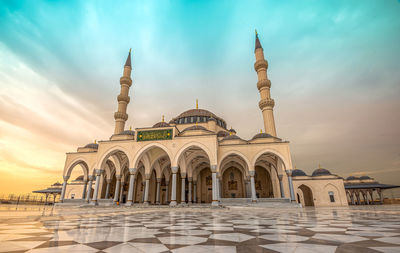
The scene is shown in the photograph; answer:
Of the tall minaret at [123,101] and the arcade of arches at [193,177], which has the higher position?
the tall minaret at [123,101]

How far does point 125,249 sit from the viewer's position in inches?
68.8

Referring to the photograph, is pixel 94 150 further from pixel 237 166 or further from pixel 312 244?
pixel 312 244

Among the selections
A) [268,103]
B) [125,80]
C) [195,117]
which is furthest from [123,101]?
[268,103]

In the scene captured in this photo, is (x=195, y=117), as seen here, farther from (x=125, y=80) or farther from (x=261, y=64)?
(x=261, y=64)

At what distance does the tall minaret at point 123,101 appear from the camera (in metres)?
23.1

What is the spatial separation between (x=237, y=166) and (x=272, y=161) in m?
4.38

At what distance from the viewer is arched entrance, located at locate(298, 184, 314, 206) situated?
85.3 ft

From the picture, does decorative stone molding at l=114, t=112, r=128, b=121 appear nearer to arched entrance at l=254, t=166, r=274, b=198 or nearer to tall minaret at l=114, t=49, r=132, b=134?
tall minaret at l=114, t=49, r=132, b=134

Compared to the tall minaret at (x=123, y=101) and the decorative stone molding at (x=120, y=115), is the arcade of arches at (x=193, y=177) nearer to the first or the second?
the tall minaret at (x=123, y=101)

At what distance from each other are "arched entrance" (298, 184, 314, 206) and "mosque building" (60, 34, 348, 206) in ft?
0.39

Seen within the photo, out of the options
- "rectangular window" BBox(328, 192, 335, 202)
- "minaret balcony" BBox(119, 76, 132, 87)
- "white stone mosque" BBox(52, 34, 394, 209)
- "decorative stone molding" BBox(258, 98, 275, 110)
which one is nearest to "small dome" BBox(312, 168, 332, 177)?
"white stone mosque" BBox(52, 34, 394, 209)

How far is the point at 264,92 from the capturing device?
879 inches

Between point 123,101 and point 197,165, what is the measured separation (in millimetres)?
11713

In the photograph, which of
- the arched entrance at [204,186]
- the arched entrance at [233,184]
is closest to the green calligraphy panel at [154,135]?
the arched entrance at [204,186]
